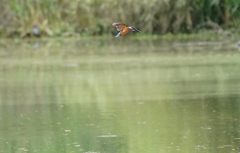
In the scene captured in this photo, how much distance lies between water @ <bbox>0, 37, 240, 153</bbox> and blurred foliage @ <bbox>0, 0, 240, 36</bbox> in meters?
4.76

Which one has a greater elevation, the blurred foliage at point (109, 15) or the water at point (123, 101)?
the blurred foliage at point (109, 15)

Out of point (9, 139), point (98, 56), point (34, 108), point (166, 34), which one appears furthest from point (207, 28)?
point (9, 139)

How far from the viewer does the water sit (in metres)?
6.07

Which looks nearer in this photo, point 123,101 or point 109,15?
point 123,101

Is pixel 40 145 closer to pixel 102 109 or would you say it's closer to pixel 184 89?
pixel 102 109

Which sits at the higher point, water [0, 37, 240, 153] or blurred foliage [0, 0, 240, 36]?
blurred foliage [0, 0, 240, 36]

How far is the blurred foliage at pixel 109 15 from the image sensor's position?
2028 centimetres

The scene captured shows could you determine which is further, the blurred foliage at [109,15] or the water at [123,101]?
the blurred foliage at [109,15]

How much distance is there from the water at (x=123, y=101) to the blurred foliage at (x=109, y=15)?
15.6 feet

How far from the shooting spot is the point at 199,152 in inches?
216

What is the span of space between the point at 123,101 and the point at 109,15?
42.9ft

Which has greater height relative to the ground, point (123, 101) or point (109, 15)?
point (109, 15)

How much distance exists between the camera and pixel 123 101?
8508 mm

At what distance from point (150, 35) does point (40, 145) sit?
48.6 ft
